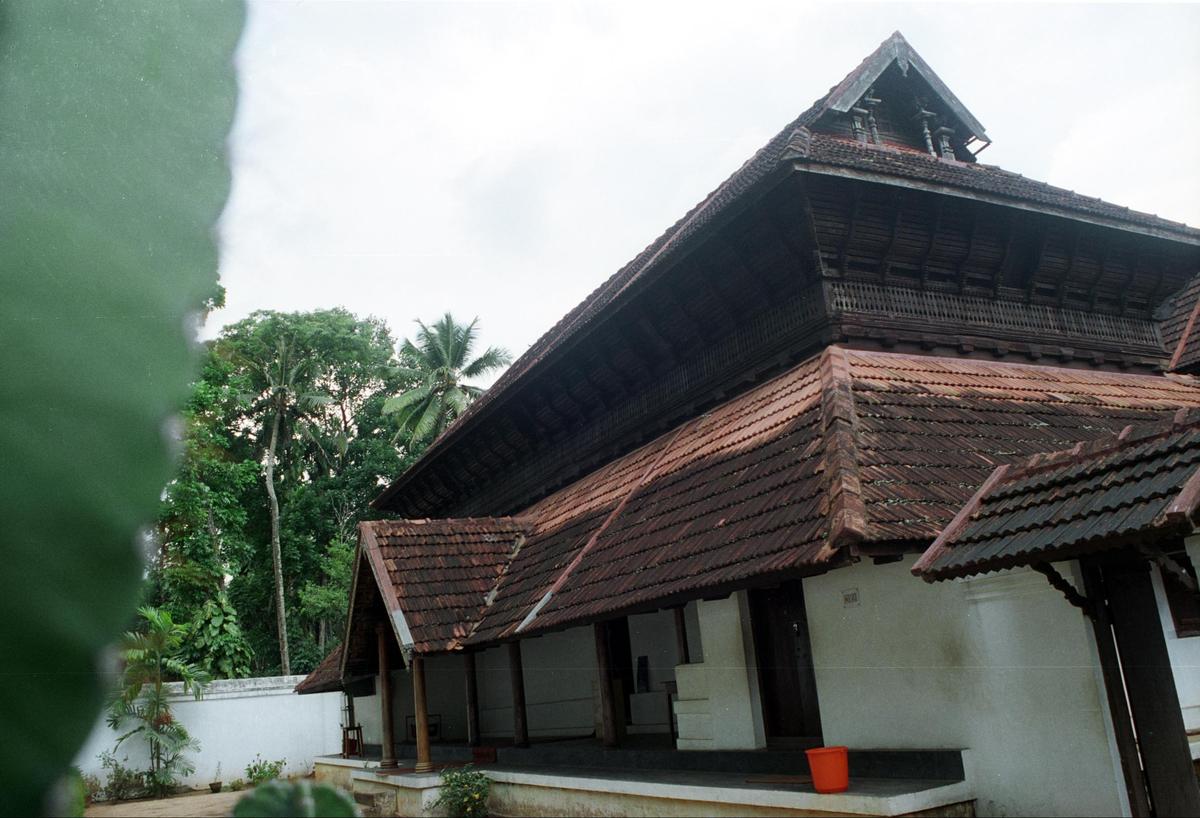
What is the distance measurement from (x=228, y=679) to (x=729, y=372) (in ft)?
30.4

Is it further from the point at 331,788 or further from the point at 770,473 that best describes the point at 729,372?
the point at 331,788

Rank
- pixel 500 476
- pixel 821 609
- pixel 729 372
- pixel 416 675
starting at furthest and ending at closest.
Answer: pixel 500 476, pixel 416 675, pixel 729 372, pixel 821 609

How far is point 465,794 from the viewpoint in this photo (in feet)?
35.7

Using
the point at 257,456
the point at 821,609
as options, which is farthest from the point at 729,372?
the point at 257,456

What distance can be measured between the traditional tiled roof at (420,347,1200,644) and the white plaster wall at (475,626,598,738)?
2453 millimetres

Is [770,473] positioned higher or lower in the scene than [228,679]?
higher

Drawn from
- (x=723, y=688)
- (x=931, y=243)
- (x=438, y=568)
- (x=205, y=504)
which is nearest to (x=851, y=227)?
(x=931, y=243)

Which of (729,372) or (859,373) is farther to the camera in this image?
(729,372)

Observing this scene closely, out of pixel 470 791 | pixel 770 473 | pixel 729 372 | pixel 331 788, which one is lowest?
pixel 470 791

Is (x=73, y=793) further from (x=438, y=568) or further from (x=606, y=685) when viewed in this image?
(x=438, y=568)

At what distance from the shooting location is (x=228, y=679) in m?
Result: 0.76

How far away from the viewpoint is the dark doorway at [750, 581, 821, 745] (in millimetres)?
7906

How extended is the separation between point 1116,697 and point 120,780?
5870 mm

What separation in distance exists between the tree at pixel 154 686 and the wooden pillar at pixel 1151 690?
5455mm
